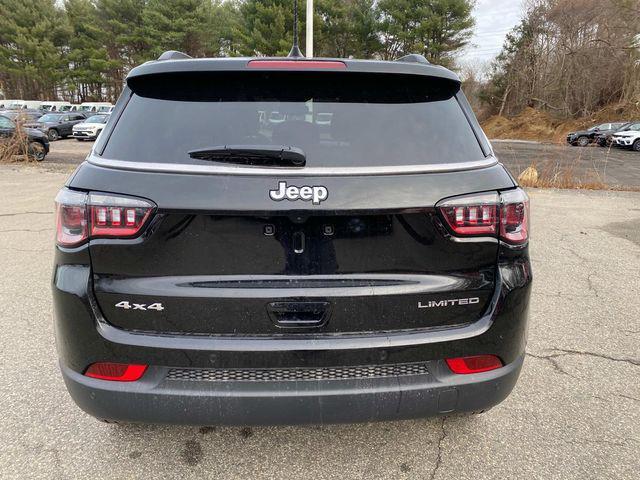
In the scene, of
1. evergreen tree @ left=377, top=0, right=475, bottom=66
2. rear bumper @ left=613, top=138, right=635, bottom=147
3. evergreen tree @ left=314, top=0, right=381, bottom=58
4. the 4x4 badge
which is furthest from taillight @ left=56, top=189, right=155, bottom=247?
evergreen tree @ left=377, top=0, right=475, bottom=66

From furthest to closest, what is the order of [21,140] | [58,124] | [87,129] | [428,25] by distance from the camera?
[428,25] → [58,124] → [87,129] → [21,140]

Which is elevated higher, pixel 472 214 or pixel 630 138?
pixel 630 138

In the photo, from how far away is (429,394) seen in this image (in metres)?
1.71

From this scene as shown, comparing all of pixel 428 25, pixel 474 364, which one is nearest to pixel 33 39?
pixel 428 25

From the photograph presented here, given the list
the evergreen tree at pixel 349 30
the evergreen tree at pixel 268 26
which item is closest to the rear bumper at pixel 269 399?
the evergreen tree at pixel 268 26

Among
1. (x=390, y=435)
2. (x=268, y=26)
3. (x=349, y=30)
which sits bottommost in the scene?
(x=390, y=435)

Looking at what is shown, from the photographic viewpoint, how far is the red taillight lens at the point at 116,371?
167 cm

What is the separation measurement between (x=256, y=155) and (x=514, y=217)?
1066 millimetres

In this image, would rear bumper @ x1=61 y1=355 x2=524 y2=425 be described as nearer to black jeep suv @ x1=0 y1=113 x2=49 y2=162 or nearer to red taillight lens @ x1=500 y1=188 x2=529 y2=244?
red taillight lens @ x1=500 y1=188 x2=529 y2=244

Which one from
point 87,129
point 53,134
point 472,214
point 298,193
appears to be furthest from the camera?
point 53,134

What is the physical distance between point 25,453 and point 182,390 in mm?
1144

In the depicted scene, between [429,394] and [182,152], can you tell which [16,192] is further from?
[429,394]

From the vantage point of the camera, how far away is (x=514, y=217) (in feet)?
5.80

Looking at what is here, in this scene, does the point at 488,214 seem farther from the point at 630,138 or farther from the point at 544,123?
the point at 544,123
